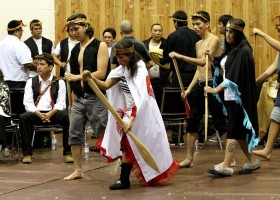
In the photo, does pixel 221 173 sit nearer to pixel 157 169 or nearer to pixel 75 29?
pixel 157 169

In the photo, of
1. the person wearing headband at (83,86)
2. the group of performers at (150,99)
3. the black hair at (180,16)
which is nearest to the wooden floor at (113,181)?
the group of performers at (150,99)

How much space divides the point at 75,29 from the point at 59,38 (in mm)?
6521

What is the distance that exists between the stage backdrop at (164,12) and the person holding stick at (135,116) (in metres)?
5.96

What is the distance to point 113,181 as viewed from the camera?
360 inches

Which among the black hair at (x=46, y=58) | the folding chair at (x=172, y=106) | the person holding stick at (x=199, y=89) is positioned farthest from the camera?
the folding chair at (x=172, y=106)

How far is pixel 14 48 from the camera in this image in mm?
12930

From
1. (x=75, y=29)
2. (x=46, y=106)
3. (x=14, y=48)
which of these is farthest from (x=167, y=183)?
(x=14, y=48)

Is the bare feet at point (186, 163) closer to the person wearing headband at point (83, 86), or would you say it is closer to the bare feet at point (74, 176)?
the person wearing headband at point (83, 86)

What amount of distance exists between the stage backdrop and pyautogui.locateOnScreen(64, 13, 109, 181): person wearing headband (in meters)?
5.53

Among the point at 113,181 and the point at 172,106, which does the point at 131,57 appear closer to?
the point at 113,181

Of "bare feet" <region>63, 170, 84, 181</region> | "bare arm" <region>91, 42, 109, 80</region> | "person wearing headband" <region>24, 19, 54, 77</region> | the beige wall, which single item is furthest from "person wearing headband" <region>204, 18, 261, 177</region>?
the beige wall

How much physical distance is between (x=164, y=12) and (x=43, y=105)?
450cm

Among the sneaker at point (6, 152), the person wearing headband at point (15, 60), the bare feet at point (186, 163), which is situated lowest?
the sneaker at point (6, 152)

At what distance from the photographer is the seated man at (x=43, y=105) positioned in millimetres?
11117
